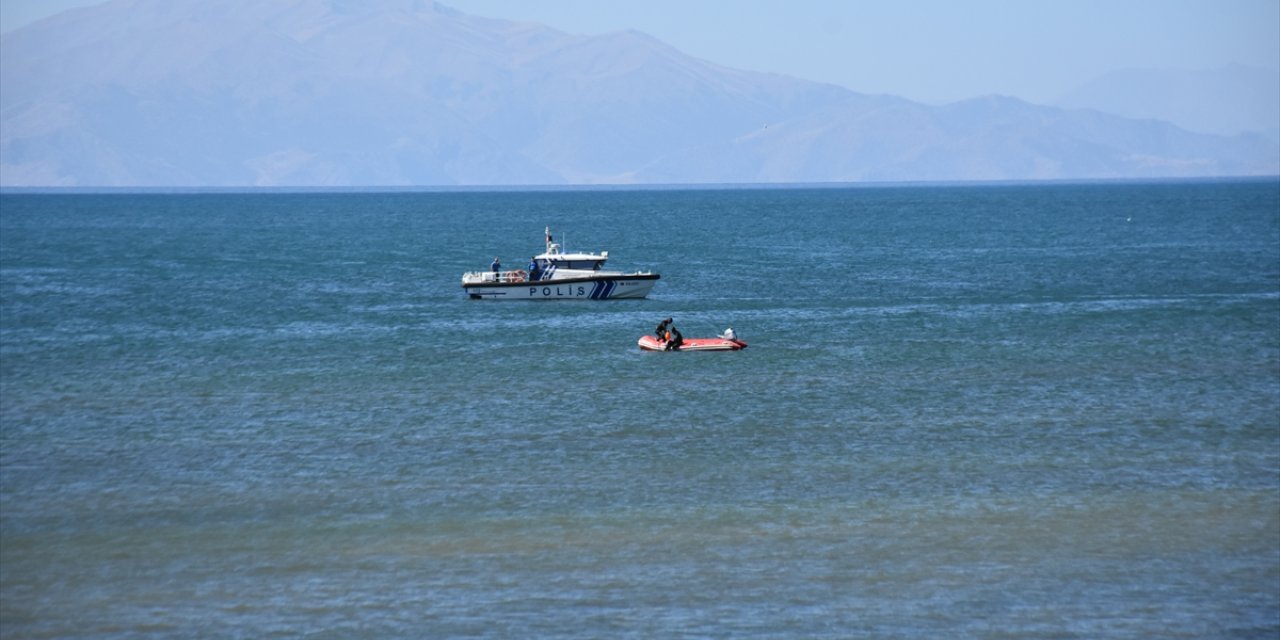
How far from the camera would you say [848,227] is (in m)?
197

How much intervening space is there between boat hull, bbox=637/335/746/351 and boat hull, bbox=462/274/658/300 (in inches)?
857

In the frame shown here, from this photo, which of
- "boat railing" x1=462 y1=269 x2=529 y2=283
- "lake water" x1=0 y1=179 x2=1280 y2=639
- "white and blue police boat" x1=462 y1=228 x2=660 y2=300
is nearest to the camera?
"lake water" x1=0 y1=179 x2=1280 y2=639

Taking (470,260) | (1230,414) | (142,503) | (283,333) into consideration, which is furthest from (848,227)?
(142,503)

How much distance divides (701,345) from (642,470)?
81.8 feet

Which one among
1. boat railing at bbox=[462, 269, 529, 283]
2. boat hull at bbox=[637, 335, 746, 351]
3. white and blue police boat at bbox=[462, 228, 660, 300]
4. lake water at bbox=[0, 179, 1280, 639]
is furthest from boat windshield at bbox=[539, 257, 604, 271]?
boat hull at bbox=[637, 335, 746, 351]

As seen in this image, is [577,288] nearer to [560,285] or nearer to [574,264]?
[560,285]

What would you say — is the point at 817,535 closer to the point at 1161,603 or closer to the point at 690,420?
the point at 1161,603

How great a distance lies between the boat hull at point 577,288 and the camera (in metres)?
89.8

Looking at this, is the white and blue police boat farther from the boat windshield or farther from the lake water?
the lake water

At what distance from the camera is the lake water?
31703mm

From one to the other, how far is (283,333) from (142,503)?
3636 cm

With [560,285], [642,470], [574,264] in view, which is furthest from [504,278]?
[642,470]

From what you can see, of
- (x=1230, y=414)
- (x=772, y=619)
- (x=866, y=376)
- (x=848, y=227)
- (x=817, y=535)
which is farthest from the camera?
(x=848, y=227)

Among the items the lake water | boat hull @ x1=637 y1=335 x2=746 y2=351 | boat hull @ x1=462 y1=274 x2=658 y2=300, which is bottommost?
the lake water
